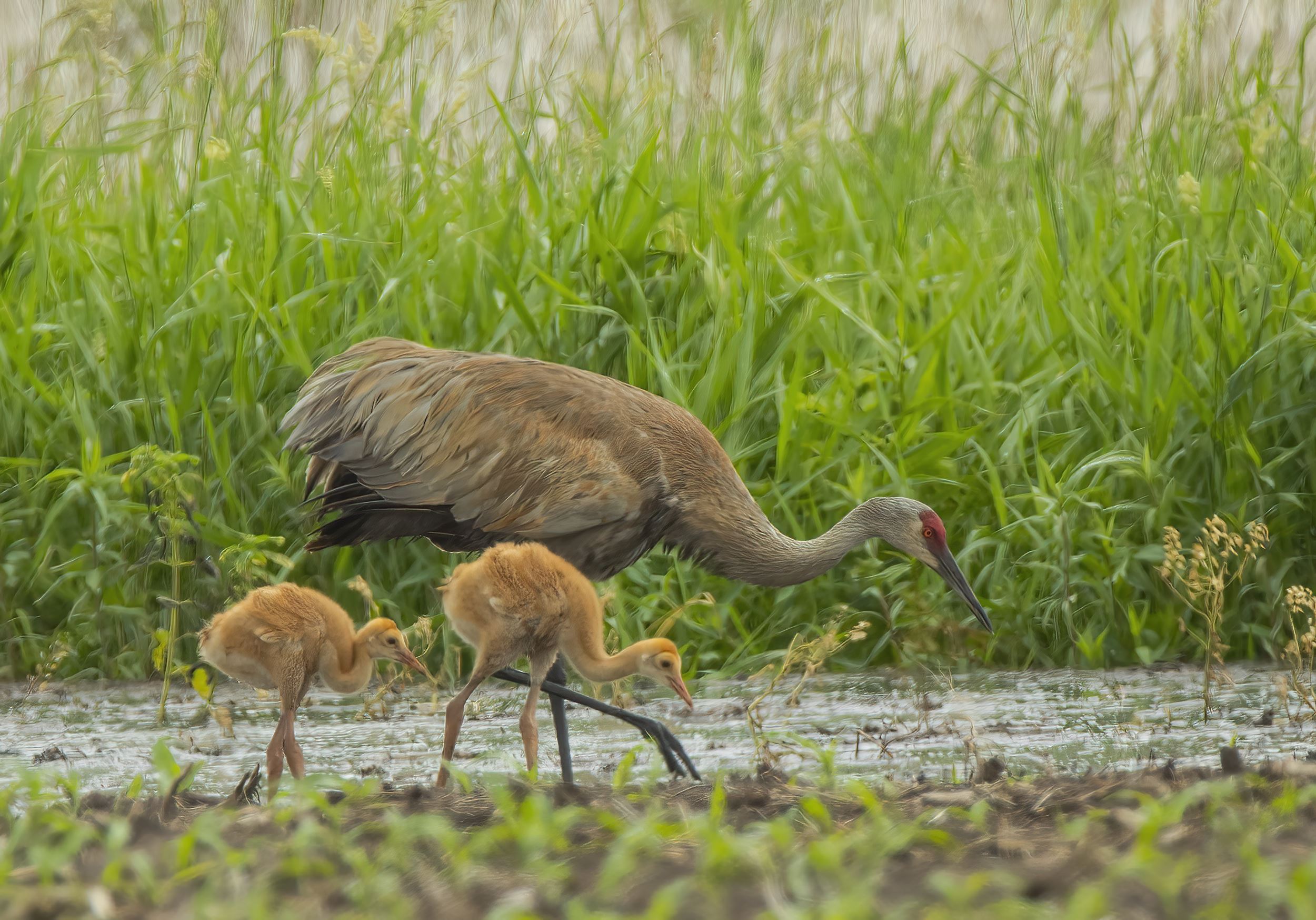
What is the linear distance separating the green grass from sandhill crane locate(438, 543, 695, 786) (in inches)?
47.7

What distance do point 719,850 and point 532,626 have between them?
1686 mm

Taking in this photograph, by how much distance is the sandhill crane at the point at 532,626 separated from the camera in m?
4.43

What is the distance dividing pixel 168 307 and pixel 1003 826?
14.1 ft

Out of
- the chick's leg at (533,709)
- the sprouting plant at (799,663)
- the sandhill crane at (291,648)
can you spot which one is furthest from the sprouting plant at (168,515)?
the sprouting plant at (799,663)

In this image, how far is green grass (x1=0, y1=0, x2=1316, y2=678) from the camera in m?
Result: 5.99

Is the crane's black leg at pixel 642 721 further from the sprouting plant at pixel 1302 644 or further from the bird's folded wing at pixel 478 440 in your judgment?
the sprouting plant at pixel 1302 644

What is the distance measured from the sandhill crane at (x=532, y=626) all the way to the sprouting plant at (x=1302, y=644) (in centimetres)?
184

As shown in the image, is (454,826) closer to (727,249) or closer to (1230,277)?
(727,249)

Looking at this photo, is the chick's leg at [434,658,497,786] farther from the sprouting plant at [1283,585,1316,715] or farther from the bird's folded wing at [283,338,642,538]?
the sprouting plant at [1283,585,1316,715]

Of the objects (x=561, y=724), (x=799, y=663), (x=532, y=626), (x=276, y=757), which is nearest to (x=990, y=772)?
(x=532, y=626)

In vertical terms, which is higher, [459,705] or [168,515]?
[168,515]

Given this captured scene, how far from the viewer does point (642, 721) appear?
15.6ft

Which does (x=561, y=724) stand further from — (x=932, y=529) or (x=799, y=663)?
(x=932, y=529)

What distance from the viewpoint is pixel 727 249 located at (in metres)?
6.69
